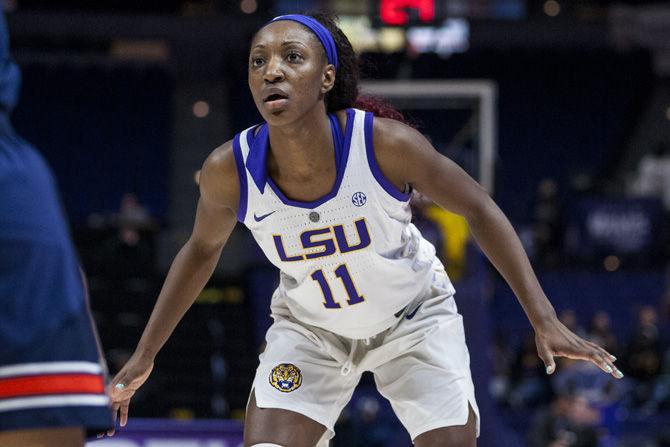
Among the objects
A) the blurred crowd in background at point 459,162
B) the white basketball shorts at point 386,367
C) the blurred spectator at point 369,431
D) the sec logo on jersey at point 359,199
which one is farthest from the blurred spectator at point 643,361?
the sec logo on jersey at point 359,199

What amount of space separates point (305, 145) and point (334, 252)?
0.37 m

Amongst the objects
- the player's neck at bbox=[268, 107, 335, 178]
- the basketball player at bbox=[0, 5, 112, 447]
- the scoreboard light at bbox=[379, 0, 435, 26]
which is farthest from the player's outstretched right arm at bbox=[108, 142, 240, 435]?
the scoreboard light at bbox=[379, 0, 435, 26]

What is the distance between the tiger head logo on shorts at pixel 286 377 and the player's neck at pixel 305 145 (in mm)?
674

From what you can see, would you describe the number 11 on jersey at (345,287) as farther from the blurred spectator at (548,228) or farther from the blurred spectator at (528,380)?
the blurred spectator at (548,228)

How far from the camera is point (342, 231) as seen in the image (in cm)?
362

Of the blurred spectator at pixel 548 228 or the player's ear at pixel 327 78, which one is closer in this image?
the player's ear at pixel 327 78

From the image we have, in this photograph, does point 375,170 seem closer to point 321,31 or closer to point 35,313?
point 321,31

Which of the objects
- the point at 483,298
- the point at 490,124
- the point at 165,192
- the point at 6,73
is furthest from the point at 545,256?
the point at 6,73

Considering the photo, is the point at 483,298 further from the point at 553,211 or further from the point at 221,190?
the point at 553,211

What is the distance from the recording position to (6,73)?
2.29 m

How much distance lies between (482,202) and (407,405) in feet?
2.54

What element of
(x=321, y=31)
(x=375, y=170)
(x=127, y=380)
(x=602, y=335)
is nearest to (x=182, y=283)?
(x=127, y=380)

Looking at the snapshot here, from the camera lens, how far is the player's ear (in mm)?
3631

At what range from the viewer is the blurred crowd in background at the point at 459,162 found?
11.3 meters
